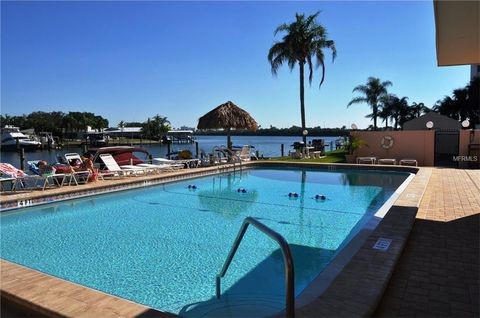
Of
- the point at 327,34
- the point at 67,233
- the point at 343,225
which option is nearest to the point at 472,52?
the point at 343,225

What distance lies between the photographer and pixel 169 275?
16.6 ft

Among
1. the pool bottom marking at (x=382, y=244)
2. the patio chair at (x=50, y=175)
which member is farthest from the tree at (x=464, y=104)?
the patio chair at (x=50, y=175)

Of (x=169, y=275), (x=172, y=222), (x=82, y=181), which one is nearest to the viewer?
(x=169, y=275)

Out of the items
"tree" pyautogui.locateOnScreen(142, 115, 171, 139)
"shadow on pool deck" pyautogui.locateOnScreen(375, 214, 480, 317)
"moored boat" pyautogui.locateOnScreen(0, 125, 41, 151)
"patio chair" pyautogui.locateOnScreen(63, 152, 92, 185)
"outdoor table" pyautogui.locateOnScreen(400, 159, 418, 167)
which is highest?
"tree" pyautogui.locateOnScreen(142, 115, 171, 139)

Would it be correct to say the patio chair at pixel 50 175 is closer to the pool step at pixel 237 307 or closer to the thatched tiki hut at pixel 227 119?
the pool step at pixel 237 307

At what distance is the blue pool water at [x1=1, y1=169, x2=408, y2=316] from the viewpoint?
4.70m

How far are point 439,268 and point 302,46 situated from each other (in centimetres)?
2008

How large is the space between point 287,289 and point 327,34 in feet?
74.5

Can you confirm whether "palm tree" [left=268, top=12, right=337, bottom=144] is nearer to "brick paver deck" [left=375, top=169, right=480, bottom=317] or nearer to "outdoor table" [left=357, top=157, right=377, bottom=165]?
"outdoor table" [left=357, top=157, right=377, bottom=165]

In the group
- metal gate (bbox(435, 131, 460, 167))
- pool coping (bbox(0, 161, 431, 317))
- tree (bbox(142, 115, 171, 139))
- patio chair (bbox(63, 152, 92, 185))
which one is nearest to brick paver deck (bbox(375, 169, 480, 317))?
pool coping (bbox(0, 161, 431, 317))

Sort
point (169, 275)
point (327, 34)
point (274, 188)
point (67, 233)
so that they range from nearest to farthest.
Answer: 1. point (169, 275)
2. point (67, 233)
3. point (274, 188)
4. point (327, 34)

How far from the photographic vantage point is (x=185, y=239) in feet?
21.9

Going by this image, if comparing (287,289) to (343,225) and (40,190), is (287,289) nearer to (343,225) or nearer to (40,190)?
(343,225)

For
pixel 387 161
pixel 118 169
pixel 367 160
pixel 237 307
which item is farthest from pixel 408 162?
pixel 237 307
